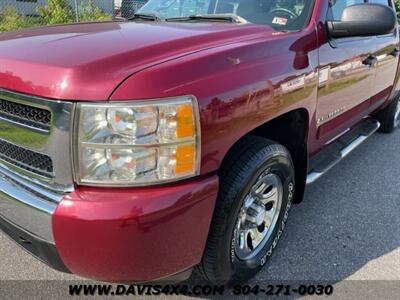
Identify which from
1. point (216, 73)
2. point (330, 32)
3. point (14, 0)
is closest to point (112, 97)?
point (216, 73)

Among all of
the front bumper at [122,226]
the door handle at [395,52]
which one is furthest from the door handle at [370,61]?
the front bumper at [122,226]

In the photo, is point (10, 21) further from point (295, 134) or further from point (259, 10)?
point (295, 134)

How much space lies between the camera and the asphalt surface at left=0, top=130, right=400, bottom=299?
255 cm

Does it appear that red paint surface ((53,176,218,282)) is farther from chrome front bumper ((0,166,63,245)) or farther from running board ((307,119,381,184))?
A: running board ((307,119,381,184))

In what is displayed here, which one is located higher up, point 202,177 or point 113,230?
point 202,177

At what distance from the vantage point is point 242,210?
2.30m

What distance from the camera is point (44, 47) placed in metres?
2.01

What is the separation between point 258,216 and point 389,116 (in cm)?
360

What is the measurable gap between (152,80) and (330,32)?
1539 millimetres

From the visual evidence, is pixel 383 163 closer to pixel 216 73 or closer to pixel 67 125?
pixel 216 73

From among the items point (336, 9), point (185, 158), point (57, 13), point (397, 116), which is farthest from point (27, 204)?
point (57, 13)

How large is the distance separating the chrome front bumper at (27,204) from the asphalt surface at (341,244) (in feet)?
2.46

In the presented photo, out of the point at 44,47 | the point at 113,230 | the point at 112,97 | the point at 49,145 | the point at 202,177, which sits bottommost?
the point at 113,230

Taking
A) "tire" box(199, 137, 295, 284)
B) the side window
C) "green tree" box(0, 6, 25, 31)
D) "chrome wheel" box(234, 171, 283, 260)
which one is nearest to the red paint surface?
"tire" box(199, 137, 295, 284)
